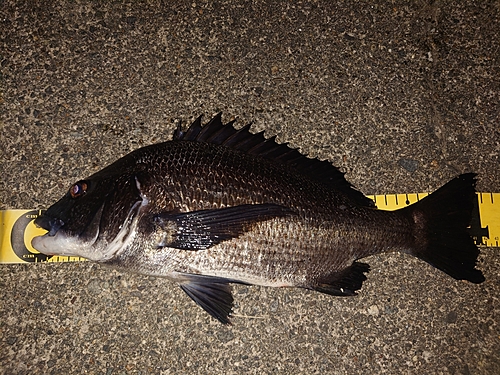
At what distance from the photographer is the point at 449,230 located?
2.15m

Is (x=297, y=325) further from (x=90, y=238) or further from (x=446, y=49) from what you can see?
(x=446, y=49)

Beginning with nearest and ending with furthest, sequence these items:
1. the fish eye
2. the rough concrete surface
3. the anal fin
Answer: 1. the fish eye
2. the anal fin
3. the rough concrete surface

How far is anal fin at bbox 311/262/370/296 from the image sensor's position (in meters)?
2.06

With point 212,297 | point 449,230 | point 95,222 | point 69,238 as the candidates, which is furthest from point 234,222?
point 449,230

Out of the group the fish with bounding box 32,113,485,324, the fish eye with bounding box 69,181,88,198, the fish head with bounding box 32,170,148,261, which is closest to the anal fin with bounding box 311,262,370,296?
the fish with bounding box 32,113,485,324

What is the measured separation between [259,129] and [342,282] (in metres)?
1.10

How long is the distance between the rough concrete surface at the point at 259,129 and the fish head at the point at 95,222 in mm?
519

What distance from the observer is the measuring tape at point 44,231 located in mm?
2332

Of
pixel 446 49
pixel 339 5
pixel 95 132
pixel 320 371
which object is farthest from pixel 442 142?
pixel 95 132

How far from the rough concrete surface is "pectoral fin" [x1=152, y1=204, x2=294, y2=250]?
25.1 inches

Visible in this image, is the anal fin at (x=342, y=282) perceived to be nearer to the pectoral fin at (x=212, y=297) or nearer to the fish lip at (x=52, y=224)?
the pectoral fin at (x=212, y=297)

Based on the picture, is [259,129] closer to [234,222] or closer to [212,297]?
[234,222]

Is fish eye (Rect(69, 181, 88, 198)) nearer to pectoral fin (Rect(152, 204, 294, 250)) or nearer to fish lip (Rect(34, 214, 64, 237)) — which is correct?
fish lip (Rect(34, 214, 64, 237))

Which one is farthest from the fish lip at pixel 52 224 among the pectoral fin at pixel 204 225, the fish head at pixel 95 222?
the pectoral fin at pixel 204 225
